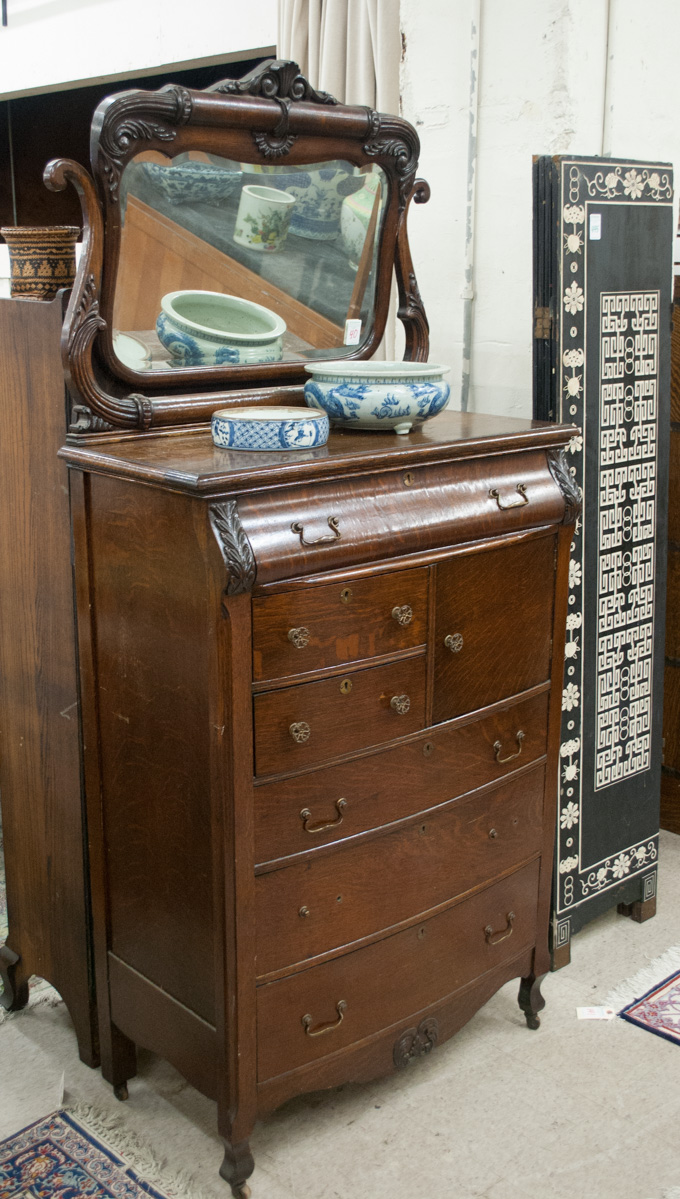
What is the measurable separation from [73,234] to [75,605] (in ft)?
2.43

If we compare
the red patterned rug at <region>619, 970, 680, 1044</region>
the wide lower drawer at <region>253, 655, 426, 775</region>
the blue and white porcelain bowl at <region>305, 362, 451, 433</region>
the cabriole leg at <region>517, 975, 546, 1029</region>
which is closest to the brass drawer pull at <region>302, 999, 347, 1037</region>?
the wide lower drawer at <region>253, 655, 426, 775</region>

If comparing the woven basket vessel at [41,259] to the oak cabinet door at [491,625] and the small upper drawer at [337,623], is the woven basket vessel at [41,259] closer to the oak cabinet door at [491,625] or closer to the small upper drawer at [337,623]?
the small upper drawer at [337,623]

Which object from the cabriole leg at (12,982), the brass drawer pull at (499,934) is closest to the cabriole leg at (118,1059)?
the cabriole leg at (12,982)

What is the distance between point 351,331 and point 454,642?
849 millimetres

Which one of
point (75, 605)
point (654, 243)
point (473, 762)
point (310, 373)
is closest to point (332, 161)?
point (310, 373)

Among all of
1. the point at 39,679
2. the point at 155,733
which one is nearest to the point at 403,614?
the point at 155,733

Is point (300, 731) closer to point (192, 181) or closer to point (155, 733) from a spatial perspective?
point (155, 733)

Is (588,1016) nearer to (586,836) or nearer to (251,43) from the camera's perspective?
(586,836)

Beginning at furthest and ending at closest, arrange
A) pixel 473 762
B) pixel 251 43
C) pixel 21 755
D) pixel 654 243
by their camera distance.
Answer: pixel 251 43, pixel 654 243, pixel 21 755, pixel 473 762

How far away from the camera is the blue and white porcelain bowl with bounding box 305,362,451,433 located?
7.16 ft

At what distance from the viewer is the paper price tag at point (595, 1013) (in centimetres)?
262

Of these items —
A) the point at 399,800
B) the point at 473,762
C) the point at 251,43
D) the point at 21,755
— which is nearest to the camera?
the point at 399,800

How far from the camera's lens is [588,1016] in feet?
8.63

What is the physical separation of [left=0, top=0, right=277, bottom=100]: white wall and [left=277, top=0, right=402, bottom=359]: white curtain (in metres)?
0.81
